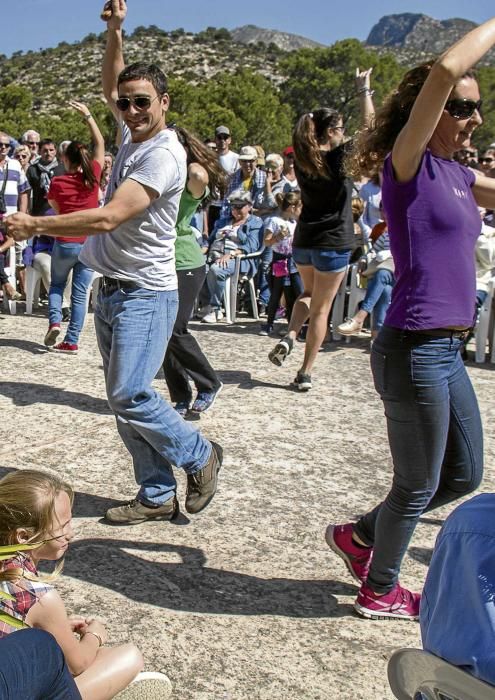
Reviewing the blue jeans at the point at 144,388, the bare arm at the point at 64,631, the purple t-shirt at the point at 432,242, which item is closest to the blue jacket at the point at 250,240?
the blue jeans at the point at 144,388

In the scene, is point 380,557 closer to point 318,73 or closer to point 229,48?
point 318,73

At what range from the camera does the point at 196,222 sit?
9.96 meters

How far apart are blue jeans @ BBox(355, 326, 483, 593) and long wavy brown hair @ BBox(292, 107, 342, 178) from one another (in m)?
3.15

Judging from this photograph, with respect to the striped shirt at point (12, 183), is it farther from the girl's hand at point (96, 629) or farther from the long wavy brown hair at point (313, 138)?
the girl's hand at point (96, 629)

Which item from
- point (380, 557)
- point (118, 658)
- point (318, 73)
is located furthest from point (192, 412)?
point (318, 73)

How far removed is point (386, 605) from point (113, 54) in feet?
8.94

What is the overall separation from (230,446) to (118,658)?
2.45m

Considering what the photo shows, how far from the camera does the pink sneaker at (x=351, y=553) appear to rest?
10.5 ft

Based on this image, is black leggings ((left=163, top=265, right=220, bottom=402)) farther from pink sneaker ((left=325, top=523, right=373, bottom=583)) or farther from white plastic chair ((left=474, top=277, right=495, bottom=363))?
white plastic chair ((left=474, top=277, right=495, bottom=363))

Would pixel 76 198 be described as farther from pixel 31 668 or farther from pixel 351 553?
pixel 31 668

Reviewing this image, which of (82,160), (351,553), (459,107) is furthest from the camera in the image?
(82,160)

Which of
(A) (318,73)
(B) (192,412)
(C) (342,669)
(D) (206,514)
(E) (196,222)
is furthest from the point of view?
(A) (318,73)

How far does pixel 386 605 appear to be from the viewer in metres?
Answer: 3.02

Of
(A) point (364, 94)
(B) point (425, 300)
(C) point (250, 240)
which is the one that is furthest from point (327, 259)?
(C) point (250, 240)
